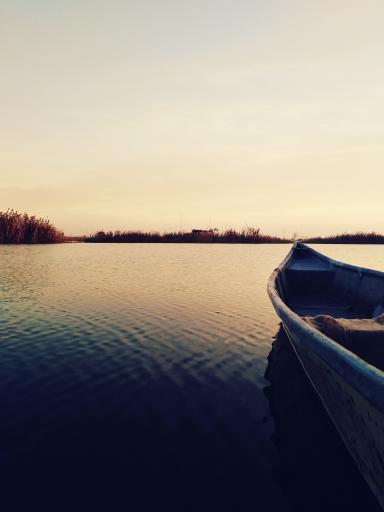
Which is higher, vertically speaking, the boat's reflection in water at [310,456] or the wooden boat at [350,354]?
the wooden boat at [350,354]

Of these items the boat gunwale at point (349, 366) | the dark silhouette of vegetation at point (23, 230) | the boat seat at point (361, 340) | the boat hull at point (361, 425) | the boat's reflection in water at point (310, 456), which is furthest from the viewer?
the dark silhouette of vegetation at point (23, 230)

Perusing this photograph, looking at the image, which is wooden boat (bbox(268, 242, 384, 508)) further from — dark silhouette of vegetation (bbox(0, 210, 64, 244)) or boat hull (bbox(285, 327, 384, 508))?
dark silhouette of vegetation (bbox(0, 210, 64, 244))

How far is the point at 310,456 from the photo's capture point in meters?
3.53

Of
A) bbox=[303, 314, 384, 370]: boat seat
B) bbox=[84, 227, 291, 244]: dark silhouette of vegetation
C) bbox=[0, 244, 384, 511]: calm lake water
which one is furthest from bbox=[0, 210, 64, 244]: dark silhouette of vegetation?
bbox=[303, 314, 384, 370]: boat seat

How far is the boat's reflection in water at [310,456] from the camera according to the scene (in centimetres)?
293

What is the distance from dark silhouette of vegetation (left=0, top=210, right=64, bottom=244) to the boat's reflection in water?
36122 mm

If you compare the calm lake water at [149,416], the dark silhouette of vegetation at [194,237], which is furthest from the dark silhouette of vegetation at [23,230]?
the calm lake water at [149,416]

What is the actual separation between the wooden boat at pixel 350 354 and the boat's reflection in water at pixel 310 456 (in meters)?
0.32

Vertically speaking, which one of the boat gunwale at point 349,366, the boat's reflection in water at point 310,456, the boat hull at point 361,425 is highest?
the boat gunwale at point 349,366

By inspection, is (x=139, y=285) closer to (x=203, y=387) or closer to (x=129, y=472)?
(x=203, y=387)

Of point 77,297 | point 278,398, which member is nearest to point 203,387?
point 278,398

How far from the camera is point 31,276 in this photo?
14.7 meters

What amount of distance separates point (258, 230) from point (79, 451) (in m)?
41.5

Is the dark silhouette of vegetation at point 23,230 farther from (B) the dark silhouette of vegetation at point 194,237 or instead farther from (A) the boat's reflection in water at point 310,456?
(A) the boat's reflection in water at point 310,456
